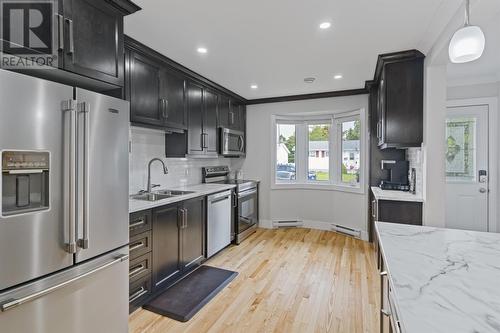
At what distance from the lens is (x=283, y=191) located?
512 cm

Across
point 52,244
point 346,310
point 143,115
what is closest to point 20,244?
point 52,244

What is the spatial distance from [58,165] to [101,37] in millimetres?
972

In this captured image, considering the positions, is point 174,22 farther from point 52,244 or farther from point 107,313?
point 107,313

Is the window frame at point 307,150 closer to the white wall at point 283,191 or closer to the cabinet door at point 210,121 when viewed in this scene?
the white wall at point 283,191

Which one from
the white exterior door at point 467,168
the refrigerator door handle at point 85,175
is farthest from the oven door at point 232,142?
the white exterior door at point 467,168

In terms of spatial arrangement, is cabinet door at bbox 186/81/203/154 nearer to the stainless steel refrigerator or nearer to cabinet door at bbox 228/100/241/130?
cabinet door at bbox 228/100/241/130

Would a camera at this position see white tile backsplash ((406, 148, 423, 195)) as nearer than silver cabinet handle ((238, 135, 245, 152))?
Yes

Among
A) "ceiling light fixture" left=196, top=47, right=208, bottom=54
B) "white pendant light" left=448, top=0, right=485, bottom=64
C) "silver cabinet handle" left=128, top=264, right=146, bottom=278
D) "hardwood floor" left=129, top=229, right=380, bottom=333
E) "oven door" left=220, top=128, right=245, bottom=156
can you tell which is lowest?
"hardwood floor" left=129, top=229, right=380, bottom=333

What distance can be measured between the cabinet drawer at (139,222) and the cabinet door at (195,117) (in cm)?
135

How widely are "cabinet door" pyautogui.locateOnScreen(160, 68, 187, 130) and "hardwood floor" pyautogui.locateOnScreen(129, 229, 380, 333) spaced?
1.85 meters

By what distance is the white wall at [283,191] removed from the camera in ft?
15.5

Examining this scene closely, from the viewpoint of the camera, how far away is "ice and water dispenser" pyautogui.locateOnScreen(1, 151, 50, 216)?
1.27m

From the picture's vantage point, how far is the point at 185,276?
2.92m

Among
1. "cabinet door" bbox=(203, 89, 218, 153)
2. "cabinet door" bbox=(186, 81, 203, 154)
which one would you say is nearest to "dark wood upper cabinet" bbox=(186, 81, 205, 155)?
"cabinet door" bbox=(186, 81, 203, 154)
